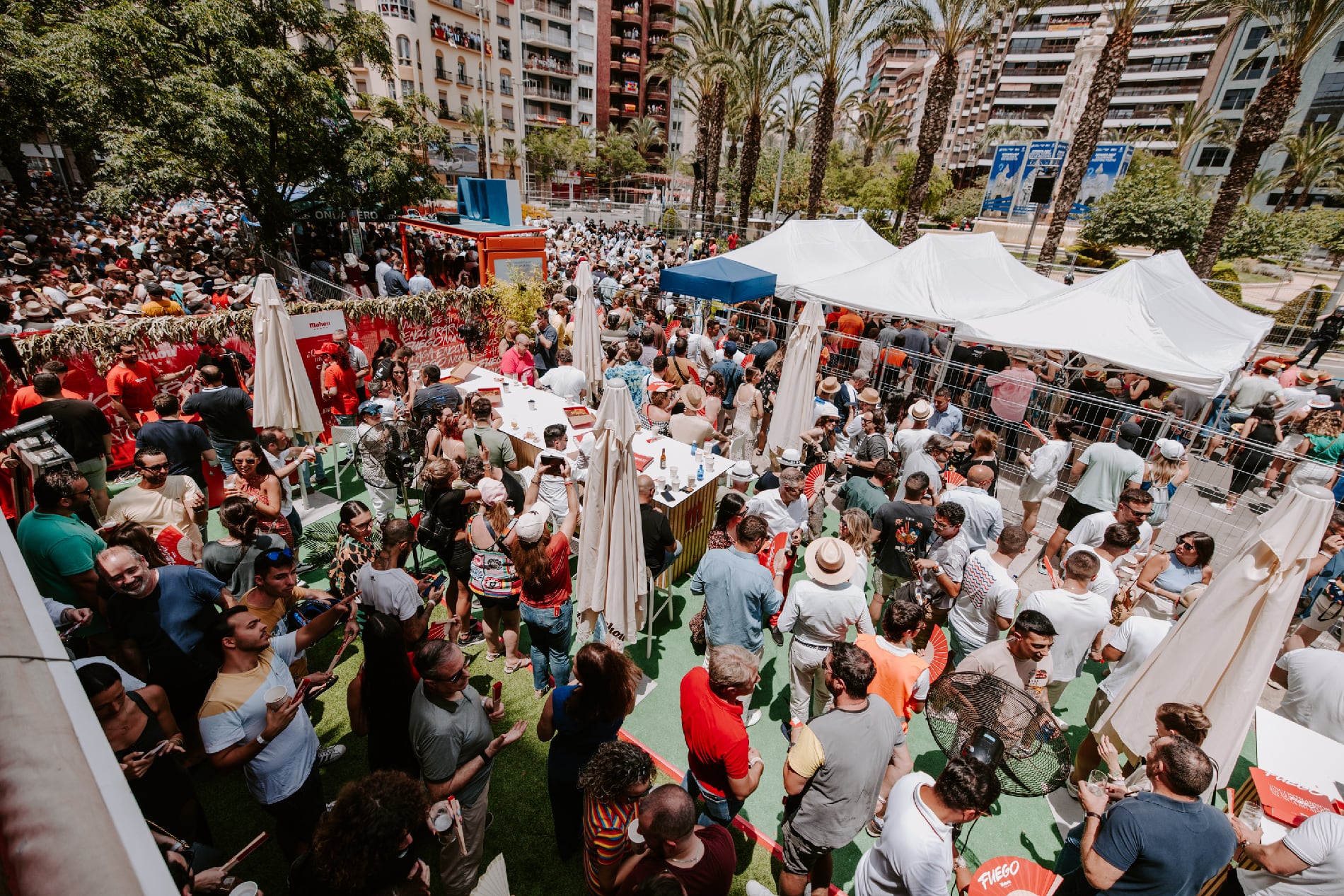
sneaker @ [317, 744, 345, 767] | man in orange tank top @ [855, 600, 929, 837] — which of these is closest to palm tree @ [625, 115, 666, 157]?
sneaker @ [317, 744, 345, 767]

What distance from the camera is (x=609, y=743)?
8.89 feet

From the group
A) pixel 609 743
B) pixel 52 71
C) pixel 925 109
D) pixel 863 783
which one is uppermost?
pixel 925 109

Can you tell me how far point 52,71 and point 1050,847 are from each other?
2274cm

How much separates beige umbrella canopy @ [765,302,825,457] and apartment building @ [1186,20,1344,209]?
52245mm

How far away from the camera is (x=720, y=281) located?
1109 centimetres

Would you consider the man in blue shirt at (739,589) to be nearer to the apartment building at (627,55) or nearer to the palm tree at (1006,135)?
the apartment building at (627,55)

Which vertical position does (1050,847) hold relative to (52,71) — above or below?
below

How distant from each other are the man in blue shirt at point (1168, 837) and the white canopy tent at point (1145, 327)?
6.73 metres

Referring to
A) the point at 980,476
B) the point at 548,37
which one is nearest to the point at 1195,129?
the point at 980,476

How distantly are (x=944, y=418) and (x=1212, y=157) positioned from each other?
7156 cm

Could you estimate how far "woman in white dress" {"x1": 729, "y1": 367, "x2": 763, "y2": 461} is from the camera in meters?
8.33

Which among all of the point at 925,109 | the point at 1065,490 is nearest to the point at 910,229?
the point at 925,109

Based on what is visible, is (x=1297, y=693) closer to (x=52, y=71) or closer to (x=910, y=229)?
(x=910, y=229)

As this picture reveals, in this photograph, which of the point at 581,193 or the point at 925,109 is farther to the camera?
the point at 581,193
